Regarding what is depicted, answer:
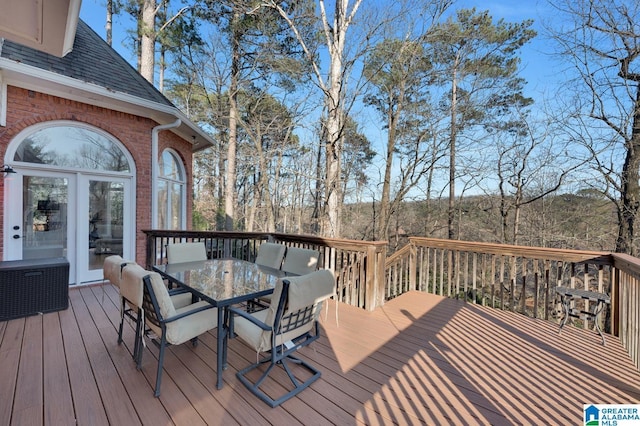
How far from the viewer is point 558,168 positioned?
8.11m

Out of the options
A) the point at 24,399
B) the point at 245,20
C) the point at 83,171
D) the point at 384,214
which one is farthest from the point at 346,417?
the point at 245,20

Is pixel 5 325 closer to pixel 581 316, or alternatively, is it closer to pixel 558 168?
pixel 581 316

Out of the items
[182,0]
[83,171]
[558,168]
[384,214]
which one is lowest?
[384,214]

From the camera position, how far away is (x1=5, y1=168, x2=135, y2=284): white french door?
155 inches

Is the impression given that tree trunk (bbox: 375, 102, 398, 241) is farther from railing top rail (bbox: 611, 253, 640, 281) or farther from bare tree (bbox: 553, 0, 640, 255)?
railing top rail (bbox: 611, 253, 640, 281)

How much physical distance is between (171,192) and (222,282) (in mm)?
4535

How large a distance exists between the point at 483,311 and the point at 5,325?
19.6 feet

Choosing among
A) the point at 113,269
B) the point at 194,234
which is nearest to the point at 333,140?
the point at 194,234

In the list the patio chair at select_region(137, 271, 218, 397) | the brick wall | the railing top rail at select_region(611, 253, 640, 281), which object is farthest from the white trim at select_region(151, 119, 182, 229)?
the railing top rail at select_region(611, 253, 640, 281)

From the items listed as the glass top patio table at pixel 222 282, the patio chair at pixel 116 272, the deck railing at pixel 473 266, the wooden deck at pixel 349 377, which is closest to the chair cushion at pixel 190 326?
the glass top patio table at pixel 222 282

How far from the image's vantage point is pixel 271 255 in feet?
12.0

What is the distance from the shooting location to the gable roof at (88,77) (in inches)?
144

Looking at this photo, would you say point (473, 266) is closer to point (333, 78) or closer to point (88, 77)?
point (333, 78)
